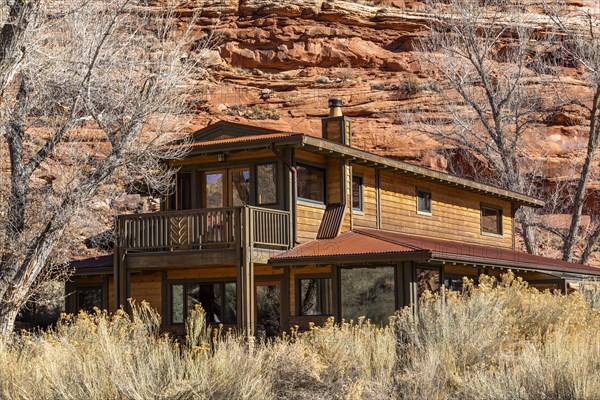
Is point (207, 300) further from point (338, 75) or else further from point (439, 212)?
point (338, 75)

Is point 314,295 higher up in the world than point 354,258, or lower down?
lower down

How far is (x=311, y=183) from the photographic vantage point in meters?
23.0

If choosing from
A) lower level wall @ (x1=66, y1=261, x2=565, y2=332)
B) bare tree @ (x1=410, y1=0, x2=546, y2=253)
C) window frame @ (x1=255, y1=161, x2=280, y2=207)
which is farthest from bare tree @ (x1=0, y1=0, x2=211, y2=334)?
bare tree @ (x1=410, y1=0, x2=546, y2=253)

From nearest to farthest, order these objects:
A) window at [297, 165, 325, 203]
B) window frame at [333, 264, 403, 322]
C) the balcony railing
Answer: the balcony railing, window frame at [333, 264, 403, 322], window at [297, 165, 325, 203]

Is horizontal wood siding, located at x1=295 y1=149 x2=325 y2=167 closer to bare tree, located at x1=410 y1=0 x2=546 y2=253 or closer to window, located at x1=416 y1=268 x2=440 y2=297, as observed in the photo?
window, located at x1=416 y1=268 x2=440 y2=297

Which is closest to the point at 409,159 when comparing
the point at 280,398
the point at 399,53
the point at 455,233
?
the point at 399,53

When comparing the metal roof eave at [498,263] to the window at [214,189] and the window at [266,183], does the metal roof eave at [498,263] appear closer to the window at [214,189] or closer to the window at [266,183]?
the window at [266,183]

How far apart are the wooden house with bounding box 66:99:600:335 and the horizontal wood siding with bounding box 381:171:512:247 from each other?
0.06 m

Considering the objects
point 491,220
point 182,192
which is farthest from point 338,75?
point 182,192

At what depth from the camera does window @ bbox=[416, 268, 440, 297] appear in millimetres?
22047

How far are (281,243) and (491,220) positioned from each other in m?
11.5

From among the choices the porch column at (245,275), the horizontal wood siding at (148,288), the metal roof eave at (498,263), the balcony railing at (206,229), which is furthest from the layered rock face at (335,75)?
the porch column at (245,275)

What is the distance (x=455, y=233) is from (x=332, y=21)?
99.6 ft

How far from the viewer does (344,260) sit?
67.4 feet
